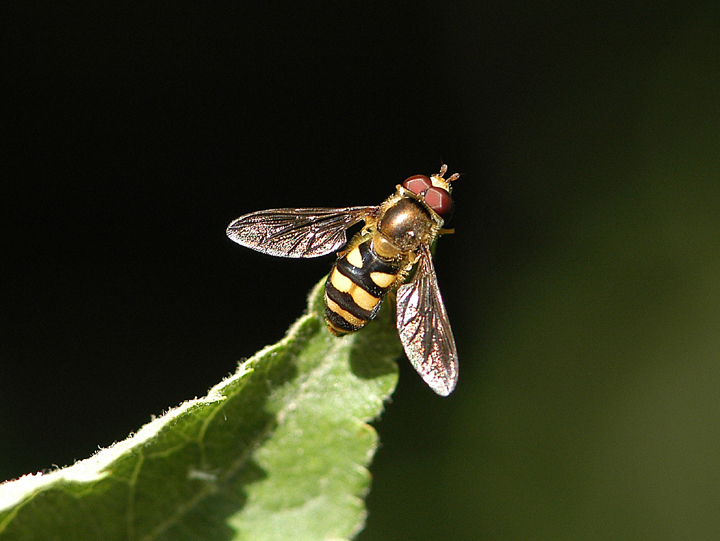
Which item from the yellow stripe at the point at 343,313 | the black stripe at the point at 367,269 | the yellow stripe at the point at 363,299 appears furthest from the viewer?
the black stripe at the point at 367,269

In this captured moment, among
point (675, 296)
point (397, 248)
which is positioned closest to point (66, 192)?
point (397, 248)

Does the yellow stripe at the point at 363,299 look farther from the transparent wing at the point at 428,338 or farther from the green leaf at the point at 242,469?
the green leaf at the point at 242,469

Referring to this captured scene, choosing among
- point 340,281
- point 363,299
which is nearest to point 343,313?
point 363,299

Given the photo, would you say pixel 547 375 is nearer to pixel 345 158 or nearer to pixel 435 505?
pixel 435 505

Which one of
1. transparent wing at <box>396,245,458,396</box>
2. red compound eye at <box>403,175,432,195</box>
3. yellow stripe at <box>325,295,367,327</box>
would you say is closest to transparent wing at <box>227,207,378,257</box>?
red compound eye at <box>403,175,432,195</box>

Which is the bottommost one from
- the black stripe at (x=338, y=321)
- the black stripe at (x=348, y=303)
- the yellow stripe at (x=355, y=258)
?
the black stripe at (x=338, y=321)

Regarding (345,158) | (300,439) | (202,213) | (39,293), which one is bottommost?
(300,439)

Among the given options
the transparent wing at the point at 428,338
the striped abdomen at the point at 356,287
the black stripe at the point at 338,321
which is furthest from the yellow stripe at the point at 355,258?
the black stripe at the point at 338,321

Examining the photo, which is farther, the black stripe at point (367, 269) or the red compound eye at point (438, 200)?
the red compound eye at point (438, 200)
